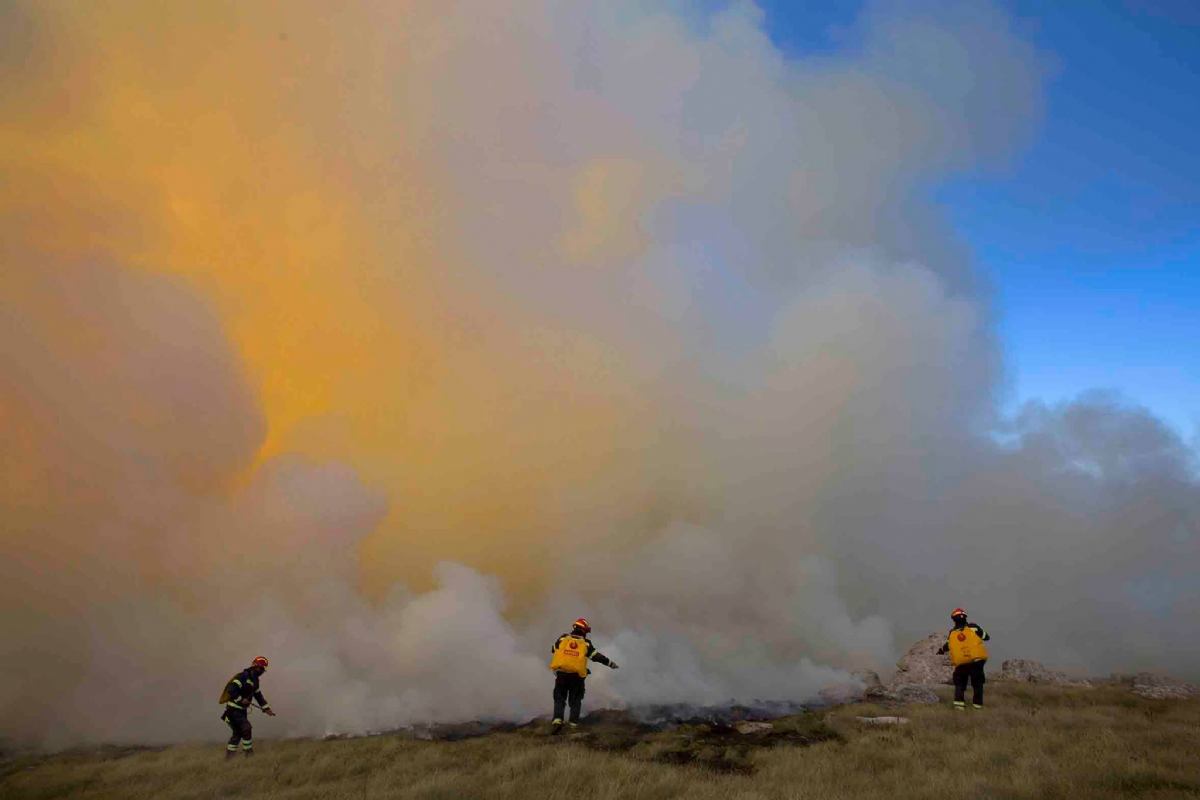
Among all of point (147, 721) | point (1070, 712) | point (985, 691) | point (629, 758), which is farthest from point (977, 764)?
point (147, 721)

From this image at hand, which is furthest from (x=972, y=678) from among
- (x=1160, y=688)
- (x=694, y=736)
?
(x=1160, y=688)

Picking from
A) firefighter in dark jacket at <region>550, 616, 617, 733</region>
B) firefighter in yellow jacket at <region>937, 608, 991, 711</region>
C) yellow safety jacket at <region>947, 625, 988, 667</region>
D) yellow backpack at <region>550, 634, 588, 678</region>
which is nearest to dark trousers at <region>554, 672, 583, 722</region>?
firefighter in dark jacket at <region>550, 616, 617, 733</region>

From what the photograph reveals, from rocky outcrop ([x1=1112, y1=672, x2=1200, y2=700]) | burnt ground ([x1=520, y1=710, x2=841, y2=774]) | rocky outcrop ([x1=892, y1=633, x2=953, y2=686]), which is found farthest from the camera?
rocky outcrop ([x1=892, y1=633, x2=953, y2=686])

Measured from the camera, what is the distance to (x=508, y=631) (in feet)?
94.8

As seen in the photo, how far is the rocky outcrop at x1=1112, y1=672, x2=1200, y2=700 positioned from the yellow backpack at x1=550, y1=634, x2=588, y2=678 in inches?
780

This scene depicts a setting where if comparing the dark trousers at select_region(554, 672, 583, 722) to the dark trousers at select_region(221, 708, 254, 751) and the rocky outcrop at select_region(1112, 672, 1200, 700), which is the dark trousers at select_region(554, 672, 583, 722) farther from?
the rocky outcrop at select_region(1112, 672, 1200, 700)

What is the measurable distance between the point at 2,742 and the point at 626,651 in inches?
897

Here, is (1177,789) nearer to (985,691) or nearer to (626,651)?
(985,691)

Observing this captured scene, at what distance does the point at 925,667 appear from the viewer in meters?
30.0

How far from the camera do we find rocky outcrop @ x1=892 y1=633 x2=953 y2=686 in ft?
95.2

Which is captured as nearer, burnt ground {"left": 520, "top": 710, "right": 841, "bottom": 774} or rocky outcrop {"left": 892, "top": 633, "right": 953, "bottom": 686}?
burnt ground {"left": 520, "top": 710, "right": 841, "bottom": 774}

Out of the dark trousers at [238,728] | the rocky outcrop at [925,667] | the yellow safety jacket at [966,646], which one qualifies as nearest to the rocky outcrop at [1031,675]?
the rocky outcrop at [925,667]

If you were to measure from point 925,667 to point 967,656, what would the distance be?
12.3m

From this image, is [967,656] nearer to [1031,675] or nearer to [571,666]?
[571,666]
